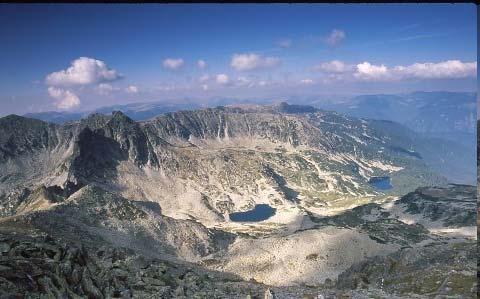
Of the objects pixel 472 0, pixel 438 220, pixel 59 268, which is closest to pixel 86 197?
pixel 59 268

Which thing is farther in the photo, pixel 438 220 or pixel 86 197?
pixel 438 220

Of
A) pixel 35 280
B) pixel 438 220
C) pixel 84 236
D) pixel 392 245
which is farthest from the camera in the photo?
pixel 438 220

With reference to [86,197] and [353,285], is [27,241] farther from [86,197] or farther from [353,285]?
[86,197]

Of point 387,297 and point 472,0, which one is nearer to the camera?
point 472,0

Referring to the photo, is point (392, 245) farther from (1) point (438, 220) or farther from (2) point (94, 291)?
(2) point (94, 291)

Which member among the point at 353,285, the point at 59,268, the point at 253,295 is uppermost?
the point at 59,268

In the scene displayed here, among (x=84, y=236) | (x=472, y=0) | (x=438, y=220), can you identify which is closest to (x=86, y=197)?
(x=84, y=236)

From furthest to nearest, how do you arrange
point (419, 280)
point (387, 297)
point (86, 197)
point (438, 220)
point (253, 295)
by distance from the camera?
point (438, 220) < point (86, 197) < point (419, 280) < point (387, 297) < point (253, 295)

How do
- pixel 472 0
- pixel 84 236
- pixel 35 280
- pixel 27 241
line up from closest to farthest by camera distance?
1. pixel 472 0
2. pixel 35 280
3. pixel 27 241
4. pixel 84 236

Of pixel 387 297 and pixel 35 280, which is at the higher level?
pixel 35 280
